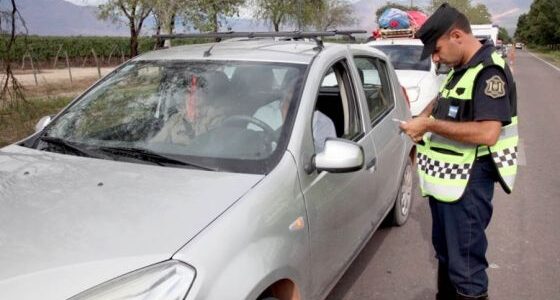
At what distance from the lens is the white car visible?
29.1ft

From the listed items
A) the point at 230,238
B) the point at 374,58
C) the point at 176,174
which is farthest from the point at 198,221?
the point at 374,58

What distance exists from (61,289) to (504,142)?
2053 mm

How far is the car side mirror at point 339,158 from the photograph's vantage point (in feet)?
8.26

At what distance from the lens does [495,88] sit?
2.42 m

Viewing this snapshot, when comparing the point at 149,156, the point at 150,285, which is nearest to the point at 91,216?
the point at 150,285

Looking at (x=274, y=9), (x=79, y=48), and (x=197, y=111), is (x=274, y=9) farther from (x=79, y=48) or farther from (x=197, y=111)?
(x=79, y=48)

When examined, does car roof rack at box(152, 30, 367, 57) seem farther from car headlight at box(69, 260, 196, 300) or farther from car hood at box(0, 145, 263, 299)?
car headlight at box(69, 260, 196, 300)

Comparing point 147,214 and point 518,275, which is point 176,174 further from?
point 518,275

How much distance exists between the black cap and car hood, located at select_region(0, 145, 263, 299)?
1.06m

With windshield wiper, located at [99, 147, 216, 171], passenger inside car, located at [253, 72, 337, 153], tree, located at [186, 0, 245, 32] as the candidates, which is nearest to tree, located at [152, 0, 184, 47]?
tree, located at [186, 0, 245, 32]

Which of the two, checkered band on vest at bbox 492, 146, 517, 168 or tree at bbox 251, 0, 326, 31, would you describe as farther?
tree at bbox 251, 0, 326, 31

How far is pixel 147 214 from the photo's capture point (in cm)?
201

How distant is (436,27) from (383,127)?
1417mm

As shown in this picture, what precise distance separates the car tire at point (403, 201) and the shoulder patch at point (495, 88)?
2.13 m
